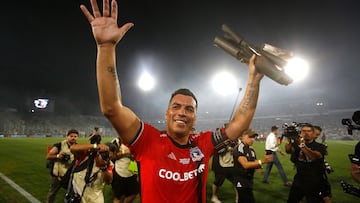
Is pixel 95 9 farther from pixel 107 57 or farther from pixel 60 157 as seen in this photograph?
pixel 60 157

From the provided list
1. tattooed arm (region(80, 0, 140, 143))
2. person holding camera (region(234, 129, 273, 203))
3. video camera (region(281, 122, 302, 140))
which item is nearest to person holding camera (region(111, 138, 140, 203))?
person holding camera (region(234, 129, 273, 203))

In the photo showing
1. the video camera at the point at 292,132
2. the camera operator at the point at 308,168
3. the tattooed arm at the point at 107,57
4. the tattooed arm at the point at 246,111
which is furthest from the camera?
the video camera at the point at 292,132

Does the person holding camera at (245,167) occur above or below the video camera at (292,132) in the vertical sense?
below

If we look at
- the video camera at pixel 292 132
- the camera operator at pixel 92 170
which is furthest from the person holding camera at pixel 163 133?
the video camera at pixel 292 132

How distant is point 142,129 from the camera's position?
255cm

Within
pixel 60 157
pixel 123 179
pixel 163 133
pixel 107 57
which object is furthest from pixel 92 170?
pixel 107 57

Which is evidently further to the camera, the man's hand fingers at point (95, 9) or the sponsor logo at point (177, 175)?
the sponsor logo at point (177, 175)

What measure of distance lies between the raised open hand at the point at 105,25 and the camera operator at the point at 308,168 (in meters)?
6.25

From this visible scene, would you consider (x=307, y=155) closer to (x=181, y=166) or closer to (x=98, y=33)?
(x=181, y=166)

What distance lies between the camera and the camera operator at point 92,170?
5.36 meters

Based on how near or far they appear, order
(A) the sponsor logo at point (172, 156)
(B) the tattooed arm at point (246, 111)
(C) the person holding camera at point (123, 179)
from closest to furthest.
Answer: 1. (A) the sponsor logo at point (172, 156)
2. (B) the tattooed arm at point (246, 111)
3. (C) the person holding camera at point (123, 179)

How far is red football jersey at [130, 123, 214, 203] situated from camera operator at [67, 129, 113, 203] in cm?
297

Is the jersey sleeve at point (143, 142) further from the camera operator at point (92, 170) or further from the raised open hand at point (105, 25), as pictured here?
the camera operator at point (92, 170)

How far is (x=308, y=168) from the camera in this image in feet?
23.8
